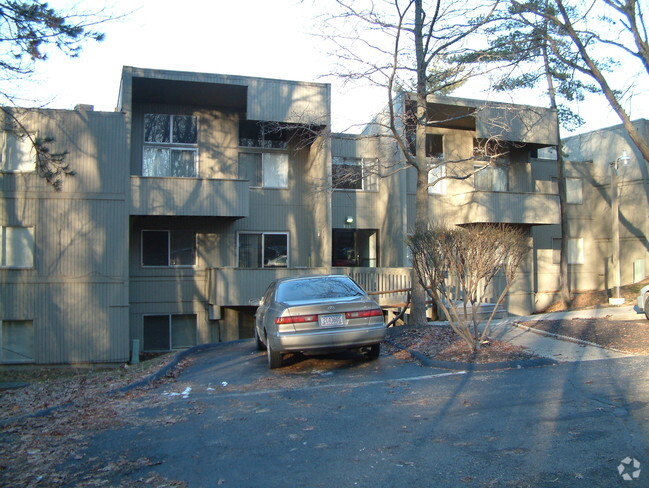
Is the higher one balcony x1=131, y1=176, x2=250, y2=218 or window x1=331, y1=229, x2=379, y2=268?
balcony x1=131, y1=176, x2=250, y2=218

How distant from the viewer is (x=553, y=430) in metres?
5.54

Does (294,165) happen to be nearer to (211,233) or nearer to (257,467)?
(211,233)

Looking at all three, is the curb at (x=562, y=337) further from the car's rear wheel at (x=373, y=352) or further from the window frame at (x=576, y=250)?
the window frame at (x=576, y=250)

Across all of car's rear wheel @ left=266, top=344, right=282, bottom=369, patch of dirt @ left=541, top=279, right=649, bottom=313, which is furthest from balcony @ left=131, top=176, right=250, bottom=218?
patch of dirt @ left=541, top=279, right=649, bottom=313

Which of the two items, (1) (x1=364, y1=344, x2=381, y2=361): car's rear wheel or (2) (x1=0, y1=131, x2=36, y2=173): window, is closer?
(1) (x1=364, y1=344, x2=381, y2=361): car's rear wheel

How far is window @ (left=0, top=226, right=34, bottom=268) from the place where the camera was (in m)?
17.9

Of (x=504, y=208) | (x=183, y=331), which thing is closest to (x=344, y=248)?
(x=504, y=208)

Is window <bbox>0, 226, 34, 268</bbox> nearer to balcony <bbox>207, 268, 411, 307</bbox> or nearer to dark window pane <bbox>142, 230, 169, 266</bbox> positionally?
dark window pane <bbox>142, 230, 169, 266</bbox>

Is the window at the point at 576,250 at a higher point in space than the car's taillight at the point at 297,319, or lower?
higher

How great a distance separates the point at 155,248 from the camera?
20250mm

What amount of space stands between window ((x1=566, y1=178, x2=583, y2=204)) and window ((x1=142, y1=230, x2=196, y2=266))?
17754 mm

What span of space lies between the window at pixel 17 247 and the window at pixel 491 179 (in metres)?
16.0

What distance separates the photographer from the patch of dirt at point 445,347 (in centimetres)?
946

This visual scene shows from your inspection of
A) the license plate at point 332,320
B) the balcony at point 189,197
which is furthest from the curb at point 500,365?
the balcony at point 189,197
